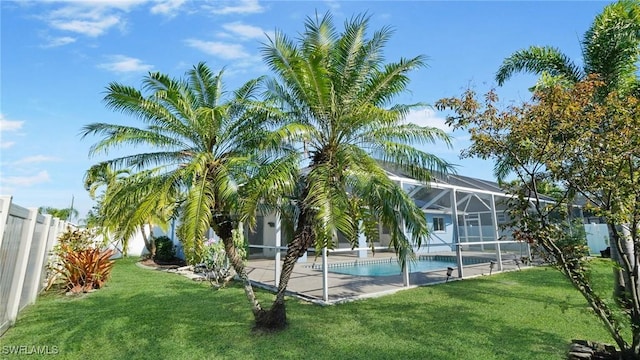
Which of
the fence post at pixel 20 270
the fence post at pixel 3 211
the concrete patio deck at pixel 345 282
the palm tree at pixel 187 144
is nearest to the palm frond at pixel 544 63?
the concrete patio deck at pixel 345 282

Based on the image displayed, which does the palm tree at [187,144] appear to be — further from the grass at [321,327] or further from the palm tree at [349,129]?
the grass at [321,327]

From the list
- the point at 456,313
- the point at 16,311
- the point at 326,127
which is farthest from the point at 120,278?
the point at 456,313

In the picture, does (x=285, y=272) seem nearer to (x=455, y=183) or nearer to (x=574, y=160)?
(x=574, y=160)

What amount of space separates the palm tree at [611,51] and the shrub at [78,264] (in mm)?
16385

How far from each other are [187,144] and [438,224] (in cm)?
2481

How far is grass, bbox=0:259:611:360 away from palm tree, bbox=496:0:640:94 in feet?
17.7

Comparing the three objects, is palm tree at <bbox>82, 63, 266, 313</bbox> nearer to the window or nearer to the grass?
the grass

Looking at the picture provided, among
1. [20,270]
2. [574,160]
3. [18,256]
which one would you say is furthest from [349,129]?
[20,270]

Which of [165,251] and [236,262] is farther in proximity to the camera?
[165,251]

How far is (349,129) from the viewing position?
7246mm

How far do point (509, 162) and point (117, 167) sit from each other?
873 centimetres

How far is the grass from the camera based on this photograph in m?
5.89

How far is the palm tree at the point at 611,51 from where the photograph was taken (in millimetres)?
8375

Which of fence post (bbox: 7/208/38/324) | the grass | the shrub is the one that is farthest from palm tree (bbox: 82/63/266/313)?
the shrub
